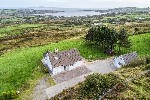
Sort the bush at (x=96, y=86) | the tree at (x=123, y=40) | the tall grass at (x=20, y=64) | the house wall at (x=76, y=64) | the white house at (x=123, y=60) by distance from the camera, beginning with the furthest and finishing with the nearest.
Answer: the tree at (x=123, y=40) → the house wall at (x=76, y=64) → the white house at (x=123, y=60) → the tall grass at (x=20, y=64) → the bush at (x=96, y=86)

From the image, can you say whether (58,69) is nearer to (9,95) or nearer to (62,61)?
(62,61)

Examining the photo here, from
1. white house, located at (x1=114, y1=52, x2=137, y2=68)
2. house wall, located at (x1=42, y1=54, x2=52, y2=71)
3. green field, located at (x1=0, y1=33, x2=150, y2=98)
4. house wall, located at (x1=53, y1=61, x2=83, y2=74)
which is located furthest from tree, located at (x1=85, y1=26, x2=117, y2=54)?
house wall, located at (x1=42, y1=54, x2=52, y2=71)

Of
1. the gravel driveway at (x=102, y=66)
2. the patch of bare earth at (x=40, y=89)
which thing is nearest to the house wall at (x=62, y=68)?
the gravel driveway at (x=102, y=66)

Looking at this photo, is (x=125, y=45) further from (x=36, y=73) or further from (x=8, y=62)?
(x=8, y=62)

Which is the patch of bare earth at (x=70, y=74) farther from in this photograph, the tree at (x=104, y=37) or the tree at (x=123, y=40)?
the tree at (x=123, y=40)

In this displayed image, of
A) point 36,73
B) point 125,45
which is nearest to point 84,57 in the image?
point 125,45

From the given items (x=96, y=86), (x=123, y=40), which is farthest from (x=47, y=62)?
(x=96, y=86)

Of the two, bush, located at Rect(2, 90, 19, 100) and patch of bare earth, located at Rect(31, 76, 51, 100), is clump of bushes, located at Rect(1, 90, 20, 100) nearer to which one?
bush, located at Rect(2, 90, 19, 100)

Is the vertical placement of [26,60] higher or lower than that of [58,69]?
lower
